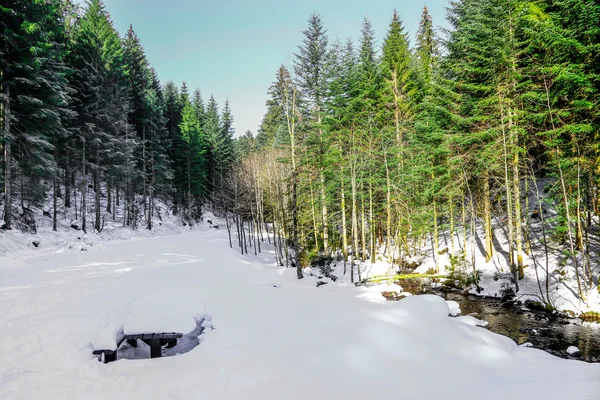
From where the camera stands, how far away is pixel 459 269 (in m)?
16.0

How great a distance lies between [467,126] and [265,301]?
1394cm

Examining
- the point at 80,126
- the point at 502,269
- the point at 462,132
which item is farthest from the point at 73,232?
the point at 502,269

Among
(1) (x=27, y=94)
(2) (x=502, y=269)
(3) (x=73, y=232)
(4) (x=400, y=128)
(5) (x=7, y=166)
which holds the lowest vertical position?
(2) (x=502, y=269)

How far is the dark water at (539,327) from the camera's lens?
8.01 meters

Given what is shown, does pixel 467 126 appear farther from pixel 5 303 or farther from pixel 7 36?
pixel 7 36

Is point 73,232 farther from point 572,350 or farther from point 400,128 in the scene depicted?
point 572,350

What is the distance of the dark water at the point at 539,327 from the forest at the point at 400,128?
1.67 m

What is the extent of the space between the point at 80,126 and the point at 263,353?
24.7 meters

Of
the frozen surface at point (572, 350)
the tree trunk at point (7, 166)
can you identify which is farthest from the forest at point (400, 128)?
the frozen surface at point (572, 350)

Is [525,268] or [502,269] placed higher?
[525,268]

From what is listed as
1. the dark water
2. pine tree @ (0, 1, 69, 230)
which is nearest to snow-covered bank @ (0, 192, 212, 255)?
pine tree @ (0, 1, 69, 230)

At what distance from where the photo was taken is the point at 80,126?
21797 millimetres

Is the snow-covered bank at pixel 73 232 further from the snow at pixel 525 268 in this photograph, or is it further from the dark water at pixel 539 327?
the dark water at pixel 539 327

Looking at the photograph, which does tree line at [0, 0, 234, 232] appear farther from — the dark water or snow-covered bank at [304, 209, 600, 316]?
the dark water
